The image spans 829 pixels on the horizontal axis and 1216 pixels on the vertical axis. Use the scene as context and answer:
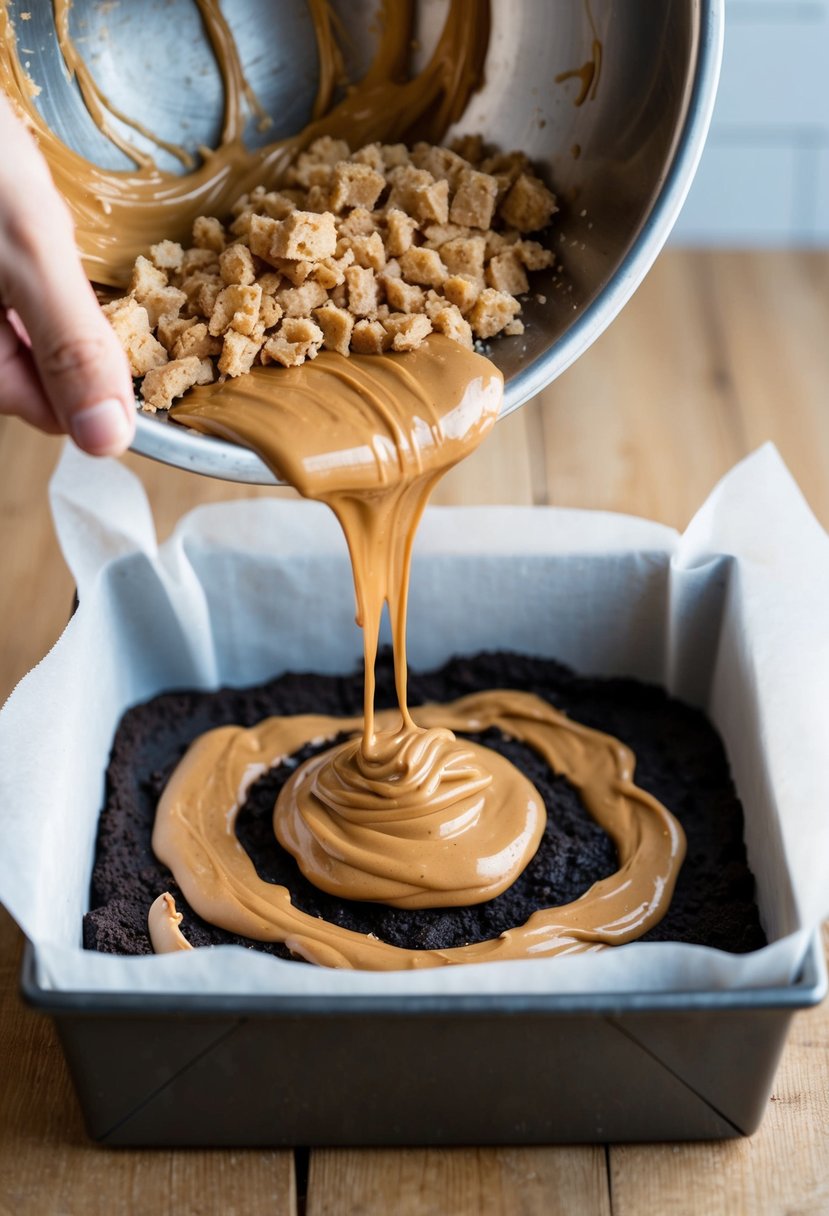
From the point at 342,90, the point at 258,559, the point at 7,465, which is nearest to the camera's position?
the point at 342,90

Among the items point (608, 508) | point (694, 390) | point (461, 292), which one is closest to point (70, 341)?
point (461, 292)

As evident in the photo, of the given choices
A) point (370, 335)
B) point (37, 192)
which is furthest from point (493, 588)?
point (37, 192)

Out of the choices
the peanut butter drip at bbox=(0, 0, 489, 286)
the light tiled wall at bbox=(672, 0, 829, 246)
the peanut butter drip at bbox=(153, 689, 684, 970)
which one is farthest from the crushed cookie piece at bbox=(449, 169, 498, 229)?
the light tiled wall at bbox=(672, 0, 829, 246)

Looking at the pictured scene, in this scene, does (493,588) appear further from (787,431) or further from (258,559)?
(787,431)

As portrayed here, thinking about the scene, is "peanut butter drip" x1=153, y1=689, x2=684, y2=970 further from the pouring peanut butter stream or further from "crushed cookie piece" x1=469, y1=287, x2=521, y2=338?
"crushed cookie piece" x1=469, y1=287, x2=521, y2=338

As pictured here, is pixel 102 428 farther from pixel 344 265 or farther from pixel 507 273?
pixel 507 273
